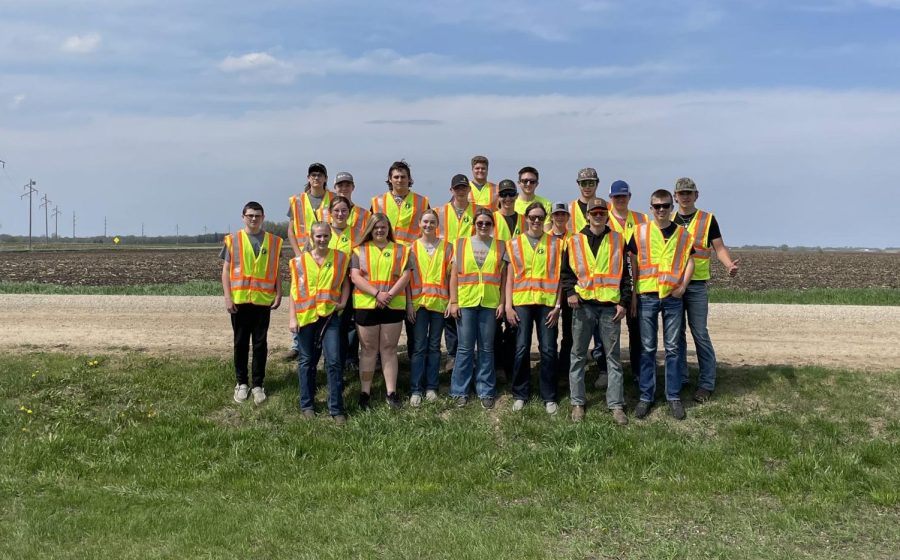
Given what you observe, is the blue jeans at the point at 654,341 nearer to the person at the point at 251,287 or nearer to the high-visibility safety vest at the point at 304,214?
the high-visibility safety vest at the point at 304,214

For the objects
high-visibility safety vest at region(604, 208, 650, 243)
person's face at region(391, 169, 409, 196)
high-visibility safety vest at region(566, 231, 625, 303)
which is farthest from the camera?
person's face at region(391, 169, 409, 196)

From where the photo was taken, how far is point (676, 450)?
6438 millimetres

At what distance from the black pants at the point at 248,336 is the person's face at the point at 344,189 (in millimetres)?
1627

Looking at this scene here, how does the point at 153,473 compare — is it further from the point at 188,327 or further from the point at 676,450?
the point at 188,327

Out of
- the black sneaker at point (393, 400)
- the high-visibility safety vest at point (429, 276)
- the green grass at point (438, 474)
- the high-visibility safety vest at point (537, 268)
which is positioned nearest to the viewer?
the green grass at point (438, 474)

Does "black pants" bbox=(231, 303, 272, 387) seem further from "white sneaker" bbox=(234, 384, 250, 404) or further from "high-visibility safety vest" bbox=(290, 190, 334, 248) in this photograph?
"high-visibility safety vest" bbox=(290, 190, 334, 248)

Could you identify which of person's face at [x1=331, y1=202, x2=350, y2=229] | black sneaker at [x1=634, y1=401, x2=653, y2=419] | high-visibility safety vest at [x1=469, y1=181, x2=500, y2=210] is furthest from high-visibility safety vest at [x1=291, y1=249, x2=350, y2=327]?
black sneaker at [x1=634, y1=401, x2=653, y2=419]

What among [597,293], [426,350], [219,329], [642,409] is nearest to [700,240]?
[597,293]

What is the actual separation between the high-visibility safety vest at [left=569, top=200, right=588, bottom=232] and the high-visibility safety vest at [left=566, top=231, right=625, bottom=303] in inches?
40.6

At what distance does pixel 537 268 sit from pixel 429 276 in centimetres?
118

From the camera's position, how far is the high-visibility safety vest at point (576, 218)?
8.21 m

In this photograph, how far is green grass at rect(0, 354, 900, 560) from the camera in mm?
4762

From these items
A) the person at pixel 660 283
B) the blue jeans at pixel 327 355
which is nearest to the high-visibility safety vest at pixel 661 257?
the person at pixel 660 283

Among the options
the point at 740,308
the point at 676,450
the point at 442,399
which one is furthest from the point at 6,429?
the point at 740,308
